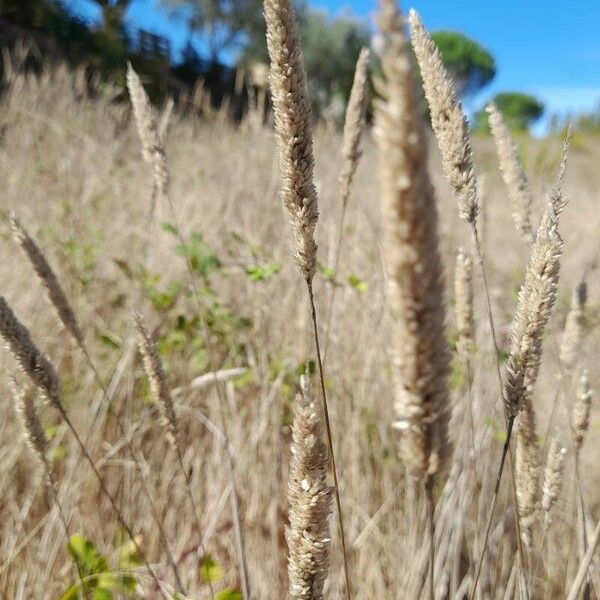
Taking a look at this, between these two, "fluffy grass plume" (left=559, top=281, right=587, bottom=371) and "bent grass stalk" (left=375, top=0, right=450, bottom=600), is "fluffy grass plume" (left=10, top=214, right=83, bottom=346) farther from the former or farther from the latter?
"fluffy grass plume" (left=559, top=281, right=587, bottom=371)

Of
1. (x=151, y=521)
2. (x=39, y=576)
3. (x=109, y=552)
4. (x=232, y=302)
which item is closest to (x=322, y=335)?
(x=232, y=302)

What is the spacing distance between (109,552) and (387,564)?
2.31ft

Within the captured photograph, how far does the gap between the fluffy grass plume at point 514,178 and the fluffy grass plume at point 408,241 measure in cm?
79

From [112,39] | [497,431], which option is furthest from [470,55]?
[497,431]

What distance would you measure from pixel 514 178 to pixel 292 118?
0.61 m

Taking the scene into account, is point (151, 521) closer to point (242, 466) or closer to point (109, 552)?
point (109, 552)

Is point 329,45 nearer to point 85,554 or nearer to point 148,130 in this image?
point 148,130

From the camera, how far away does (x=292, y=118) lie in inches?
26.5

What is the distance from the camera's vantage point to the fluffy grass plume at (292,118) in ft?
2.13

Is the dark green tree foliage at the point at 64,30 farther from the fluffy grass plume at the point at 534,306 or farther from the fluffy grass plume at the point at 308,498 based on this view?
the fluffy grass plume at the point at 308,498

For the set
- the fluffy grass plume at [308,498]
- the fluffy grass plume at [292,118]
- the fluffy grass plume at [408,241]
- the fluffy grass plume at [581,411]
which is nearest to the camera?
the fluffy grass plume at [408,241]

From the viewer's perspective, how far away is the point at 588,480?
212 cm

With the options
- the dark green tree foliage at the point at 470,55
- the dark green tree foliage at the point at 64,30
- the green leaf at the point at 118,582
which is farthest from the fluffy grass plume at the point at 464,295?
the dark green tree foliage at the point at 470,55

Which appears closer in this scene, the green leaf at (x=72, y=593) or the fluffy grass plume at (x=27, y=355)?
the fluffy grass plume at (x=27, y=355)
